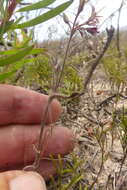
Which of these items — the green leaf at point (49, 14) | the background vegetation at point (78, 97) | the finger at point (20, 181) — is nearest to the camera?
the finger at point (20, 181)

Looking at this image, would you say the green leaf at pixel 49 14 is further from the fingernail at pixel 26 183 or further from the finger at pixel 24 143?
the fingernail at pixel 26 183

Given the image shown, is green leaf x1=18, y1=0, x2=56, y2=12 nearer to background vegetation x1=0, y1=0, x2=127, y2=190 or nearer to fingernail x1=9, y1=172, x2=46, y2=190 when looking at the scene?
background vegetation x1=0, y1=0, x2=127, y2=190

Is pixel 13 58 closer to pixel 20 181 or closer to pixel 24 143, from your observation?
pixel 24 143

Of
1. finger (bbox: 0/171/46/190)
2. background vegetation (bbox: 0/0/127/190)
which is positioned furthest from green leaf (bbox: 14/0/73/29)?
finger (bbox: 0/171/46/190)

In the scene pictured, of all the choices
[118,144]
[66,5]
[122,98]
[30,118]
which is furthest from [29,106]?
[122,98]

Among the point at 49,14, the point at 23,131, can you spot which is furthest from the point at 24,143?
the point at 49,14

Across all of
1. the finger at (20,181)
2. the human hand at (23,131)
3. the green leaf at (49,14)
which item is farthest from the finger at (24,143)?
the green leaf at (49,14)
